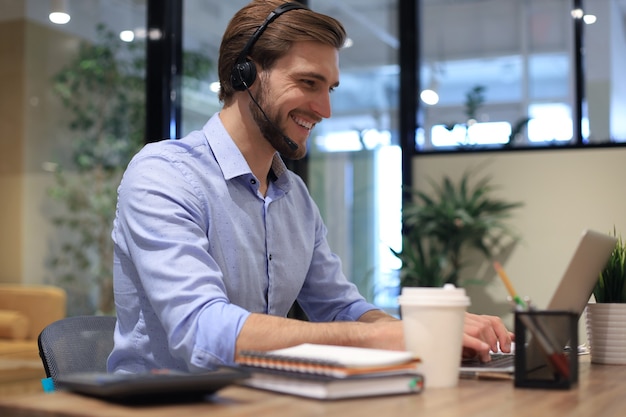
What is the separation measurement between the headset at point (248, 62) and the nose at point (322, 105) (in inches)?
6.0

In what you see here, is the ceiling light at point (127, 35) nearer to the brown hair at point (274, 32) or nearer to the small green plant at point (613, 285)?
the brown hair at point (274, 32)

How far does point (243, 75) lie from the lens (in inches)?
74.2

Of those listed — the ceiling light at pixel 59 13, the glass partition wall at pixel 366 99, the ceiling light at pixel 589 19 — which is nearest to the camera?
the glass partition wall at pixel 366 99

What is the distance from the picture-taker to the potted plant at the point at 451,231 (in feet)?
15.4

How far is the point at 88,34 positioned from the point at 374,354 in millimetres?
3968

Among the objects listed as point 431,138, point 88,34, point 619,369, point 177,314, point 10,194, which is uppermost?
point 88,34

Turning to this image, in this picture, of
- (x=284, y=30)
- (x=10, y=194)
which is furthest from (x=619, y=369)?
(x=10, y=194)

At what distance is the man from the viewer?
1333 millimetres

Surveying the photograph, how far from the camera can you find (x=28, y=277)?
439 cm

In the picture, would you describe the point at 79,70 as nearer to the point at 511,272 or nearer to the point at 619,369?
the point at 511,272

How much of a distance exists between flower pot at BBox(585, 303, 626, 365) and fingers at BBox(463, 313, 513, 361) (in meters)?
0.18

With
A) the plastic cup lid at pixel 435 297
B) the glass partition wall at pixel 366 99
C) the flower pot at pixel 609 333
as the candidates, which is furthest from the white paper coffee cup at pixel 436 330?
the glass partition wall at pixel 366 99

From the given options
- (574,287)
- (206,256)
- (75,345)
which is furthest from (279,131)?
(574,287)

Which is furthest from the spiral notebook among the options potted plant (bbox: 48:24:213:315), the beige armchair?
potted plant (bbox: 48:24:213:315)
